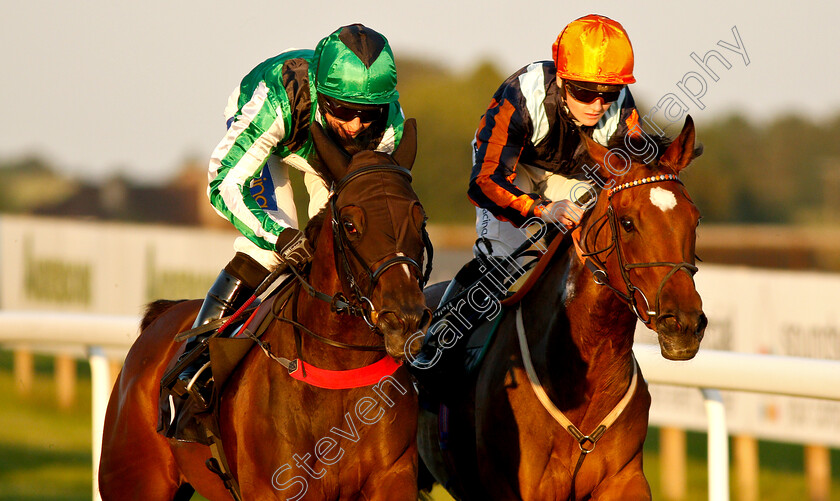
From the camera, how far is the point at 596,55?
416 centimetres

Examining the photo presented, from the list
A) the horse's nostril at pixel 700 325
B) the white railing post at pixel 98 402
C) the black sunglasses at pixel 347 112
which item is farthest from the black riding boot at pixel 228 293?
the horse's nostril at pixel 700 325

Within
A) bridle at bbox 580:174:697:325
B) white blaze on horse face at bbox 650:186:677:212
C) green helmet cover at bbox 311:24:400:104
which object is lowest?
bridle at bbox 580:174:697:325

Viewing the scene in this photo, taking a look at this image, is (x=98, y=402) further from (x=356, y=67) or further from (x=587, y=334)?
(x=587, y=334)

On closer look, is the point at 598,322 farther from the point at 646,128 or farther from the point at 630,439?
the point at 646,128

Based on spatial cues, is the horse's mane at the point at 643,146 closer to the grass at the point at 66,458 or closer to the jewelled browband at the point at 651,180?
the jewelled browband at the point at 651,180

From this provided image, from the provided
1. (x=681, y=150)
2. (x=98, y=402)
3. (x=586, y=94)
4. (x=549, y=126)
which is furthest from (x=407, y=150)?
(x=98, y=402)

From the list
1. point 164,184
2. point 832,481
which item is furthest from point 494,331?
point 164,184

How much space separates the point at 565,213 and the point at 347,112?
87 centimetres

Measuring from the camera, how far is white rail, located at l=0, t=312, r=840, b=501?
449 cm

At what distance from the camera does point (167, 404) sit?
423 centimetres

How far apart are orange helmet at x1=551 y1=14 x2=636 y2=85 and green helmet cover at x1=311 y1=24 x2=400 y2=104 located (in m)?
0.75

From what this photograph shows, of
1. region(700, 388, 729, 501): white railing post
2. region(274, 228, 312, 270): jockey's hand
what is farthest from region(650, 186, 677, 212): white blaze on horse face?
region(700, 388, 729, 501): white railing post

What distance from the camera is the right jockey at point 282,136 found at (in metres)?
3.72

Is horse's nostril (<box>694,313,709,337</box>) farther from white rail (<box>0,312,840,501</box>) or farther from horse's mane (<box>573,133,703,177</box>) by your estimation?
white rail (<box>0,312,840,501</box>)
